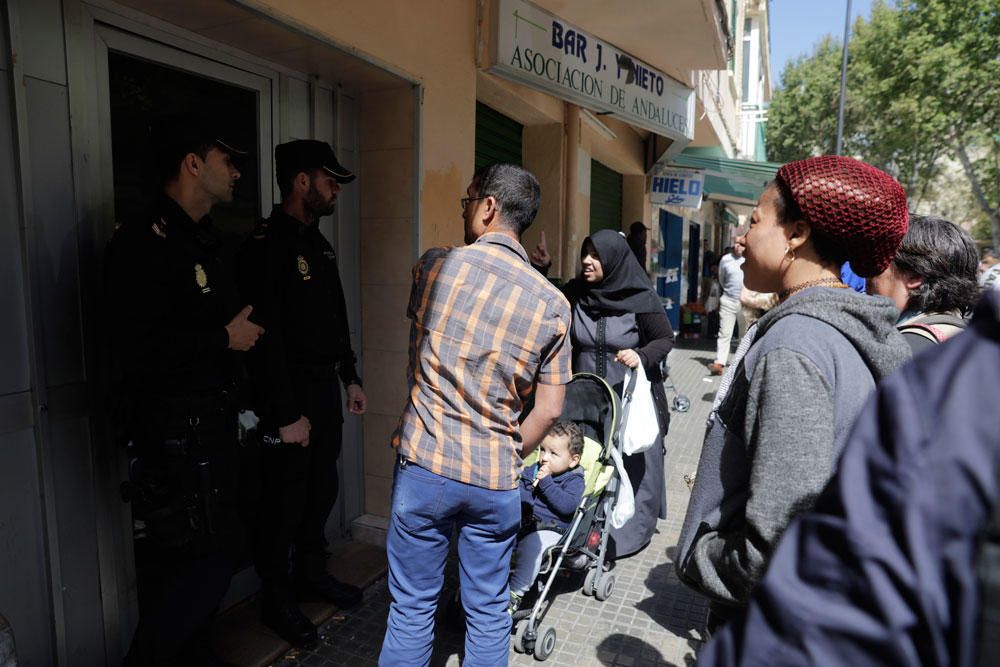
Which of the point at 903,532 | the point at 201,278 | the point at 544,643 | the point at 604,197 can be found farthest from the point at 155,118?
the point at 604,197

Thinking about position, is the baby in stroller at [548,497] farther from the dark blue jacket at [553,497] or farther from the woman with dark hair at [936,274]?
the woman with dark hair at [936,274]

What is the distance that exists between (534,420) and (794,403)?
1.20 m

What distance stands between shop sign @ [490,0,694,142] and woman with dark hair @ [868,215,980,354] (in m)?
2.76

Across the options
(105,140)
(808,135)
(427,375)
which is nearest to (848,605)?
(427,375)

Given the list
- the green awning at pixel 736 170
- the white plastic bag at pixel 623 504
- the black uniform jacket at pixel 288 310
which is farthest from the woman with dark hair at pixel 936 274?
the green awning at pixel 736 170

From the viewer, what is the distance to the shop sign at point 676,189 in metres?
10.8

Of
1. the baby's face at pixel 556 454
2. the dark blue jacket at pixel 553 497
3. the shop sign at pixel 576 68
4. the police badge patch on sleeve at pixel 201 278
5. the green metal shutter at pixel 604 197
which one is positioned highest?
the shop sign at pixel 576 68

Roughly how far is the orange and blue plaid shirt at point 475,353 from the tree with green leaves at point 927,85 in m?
23.6

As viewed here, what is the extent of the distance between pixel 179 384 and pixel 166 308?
0.28 metres

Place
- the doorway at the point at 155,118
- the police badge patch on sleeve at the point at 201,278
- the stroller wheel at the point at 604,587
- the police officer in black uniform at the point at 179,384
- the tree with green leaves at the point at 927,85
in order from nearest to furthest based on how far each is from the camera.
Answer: the police officer in black uniform at the point at 179,384 → the police badge patch on sleeve at the point at 201,278 → the doorway at the point at 155,118 → the stroller wheel at the point at 604,587 → the tree with green leaves at the point at 927,85

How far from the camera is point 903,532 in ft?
2.05

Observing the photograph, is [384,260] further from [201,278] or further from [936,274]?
[936,274]

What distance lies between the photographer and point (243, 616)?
317cm

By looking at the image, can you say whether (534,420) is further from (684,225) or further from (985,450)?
(684,225)
